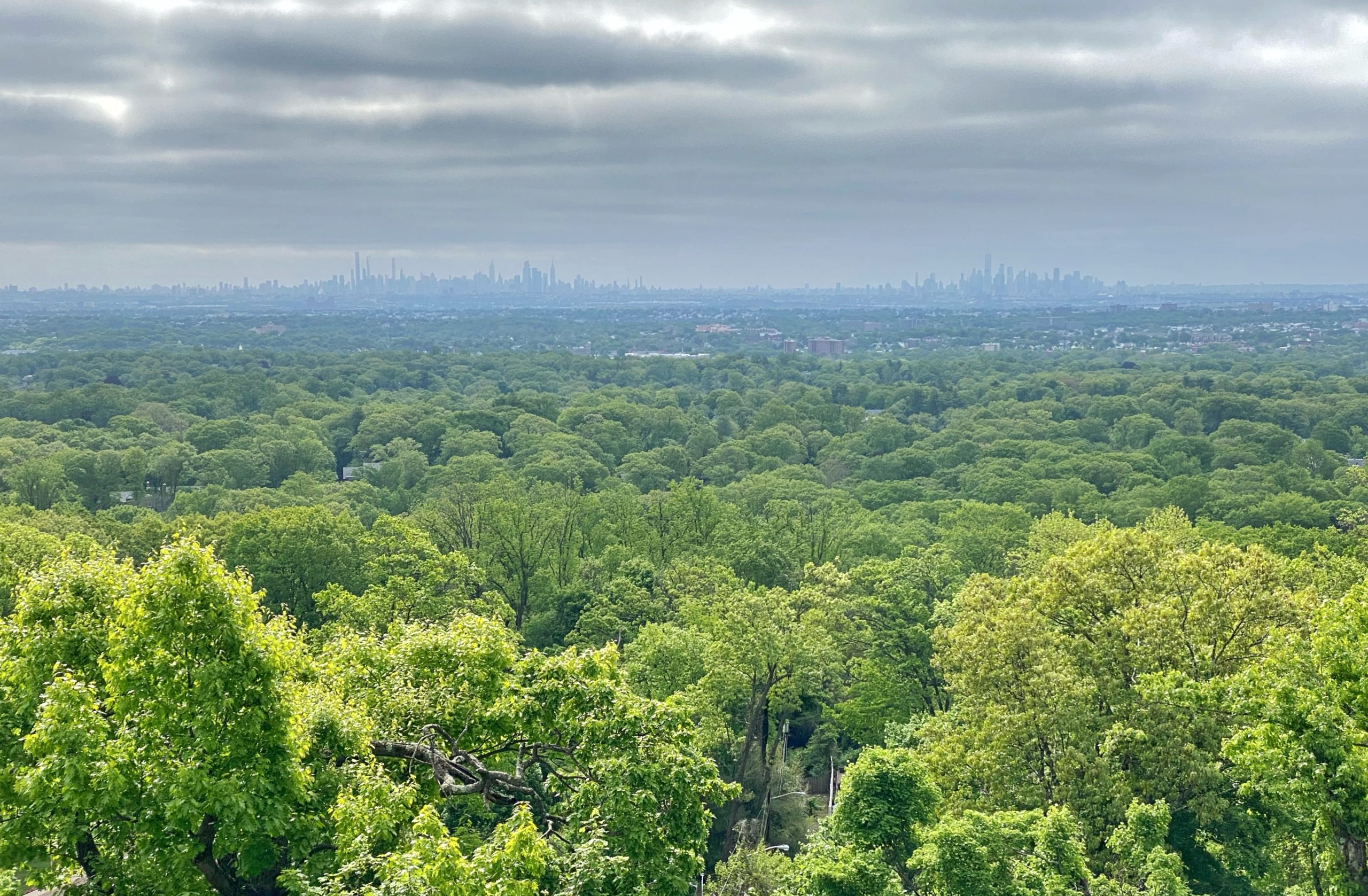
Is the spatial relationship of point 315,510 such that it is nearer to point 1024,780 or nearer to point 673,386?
point 1024,780

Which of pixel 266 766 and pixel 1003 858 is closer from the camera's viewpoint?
pixel 266 766

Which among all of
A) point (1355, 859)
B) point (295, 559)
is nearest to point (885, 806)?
point (1355, 859)

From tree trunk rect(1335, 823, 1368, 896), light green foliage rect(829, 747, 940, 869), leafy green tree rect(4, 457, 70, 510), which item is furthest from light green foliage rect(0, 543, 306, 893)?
leafy green tree rect(4, 457, 70, 510)

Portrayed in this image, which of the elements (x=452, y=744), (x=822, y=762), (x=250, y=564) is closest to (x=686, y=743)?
(x=452, y=744)

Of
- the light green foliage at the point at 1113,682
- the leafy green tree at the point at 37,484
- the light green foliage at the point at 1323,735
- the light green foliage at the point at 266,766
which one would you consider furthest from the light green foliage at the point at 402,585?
the leafy green tree at the point at 37,484

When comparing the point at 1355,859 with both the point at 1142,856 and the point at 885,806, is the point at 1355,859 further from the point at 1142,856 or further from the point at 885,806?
the point at 885,806

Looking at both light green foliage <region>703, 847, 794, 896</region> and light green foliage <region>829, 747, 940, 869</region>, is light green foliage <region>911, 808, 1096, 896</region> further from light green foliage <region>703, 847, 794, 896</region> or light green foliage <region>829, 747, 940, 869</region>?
light green foliage <region>703, 847, 794, 896</region>

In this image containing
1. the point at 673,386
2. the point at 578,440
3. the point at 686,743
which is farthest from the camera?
the point at 673,386

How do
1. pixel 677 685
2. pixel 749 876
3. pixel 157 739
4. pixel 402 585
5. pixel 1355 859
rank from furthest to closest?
pixel 677 685 → pixel 402 585 → pixel 749 876 → pixel 1355 859 → pixel 157 739
